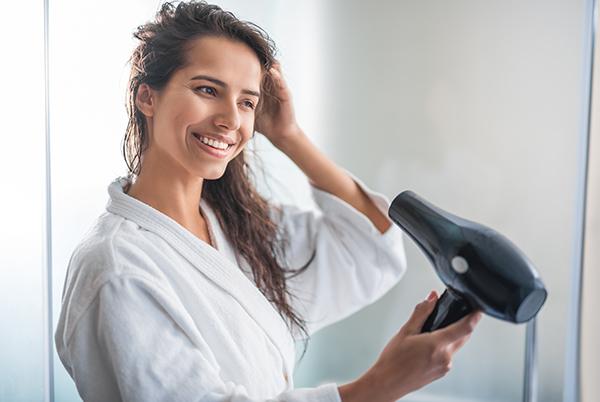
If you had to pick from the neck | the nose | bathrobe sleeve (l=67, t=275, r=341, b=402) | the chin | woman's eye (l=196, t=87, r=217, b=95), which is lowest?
bathrobe sleeve (l=67, t=275, r=341, b=402)

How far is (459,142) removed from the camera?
1.44m

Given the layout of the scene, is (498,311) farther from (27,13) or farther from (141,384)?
(27,13)

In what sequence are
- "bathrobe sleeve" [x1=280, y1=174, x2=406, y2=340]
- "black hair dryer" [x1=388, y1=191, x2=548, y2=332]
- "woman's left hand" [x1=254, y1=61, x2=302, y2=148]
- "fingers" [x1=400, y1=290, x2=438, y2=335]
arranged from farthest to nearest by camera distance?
"bathrobe sleeve" [x1=280, y1=174, x2=406, y2=340] < "woman's left hand" [x1=254, y1=61, x2=302, y2=148] < "fingers" [x1=400, y1=290, x2=438, y2=335] < "black hair dryer" [x1=388, y1=191, x2=548, y2=332]

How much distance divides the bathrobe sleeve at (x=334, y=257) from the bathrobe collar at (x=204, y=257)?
8.3 inches

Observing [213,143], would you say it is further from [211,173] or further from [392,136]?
[392,136]

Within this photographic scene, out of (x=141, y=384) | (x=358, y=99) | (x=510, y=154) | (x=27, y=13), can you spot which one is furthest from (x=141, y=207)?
(x=510, y=154)

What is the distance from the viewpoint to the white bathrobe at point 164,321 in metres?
0.91

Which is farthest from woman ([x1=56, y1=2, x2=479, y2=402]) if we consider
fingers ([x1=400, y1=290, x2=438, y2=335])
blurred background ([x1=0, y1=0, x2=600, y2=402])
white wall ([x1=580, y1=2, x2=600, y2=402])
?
white wall ([x1=580, y1=2, x2=600, y2=402])

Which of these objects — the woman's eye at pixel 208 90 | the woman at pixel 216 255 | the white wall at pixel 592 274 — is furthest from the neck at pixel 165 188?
the white wall at pixel 592 274

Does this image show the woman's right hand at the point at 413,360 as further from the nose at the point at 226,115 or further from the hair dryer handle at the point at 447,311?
the nose at the point at 226,115

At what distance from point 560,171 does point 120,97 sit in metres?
0.87

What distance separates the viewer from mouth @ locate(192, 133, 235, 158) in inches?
42.3

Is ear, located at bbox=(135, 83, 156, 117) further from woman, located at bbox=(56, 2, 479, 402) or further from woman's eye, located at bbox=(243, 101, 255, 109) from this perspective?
woman's eye, located at bbox=(243, 101, 255, 109)

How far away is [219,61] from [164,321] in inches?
15.8
